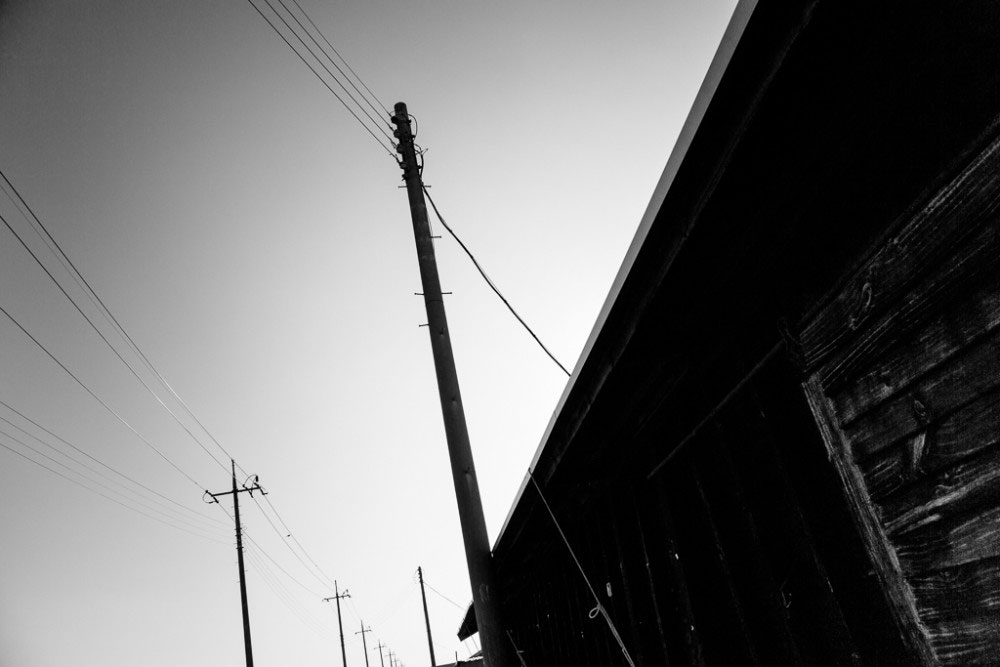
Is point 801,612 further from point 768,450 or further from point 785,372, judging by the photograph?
point 785,372

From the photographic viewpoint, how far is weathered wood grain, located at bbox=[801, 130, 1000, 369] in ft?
4.00

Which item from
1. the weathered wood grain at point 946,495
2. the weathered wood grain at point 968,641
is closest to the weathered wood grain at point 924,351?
the weathered wood grain at point 946,495

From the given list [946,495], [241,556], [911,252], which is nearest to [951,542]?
[946,495]

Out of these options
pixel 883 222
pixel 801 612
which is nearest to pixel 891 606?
pixel 801 612

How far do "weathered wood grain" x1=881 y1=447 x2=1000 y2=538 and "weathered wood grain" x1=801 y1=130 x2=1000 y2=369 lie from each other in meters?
0.46

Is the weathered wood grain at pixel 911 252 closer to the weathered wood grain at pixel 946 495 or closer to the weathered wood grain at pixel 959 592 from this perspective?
the weathered wood grain at pixel 946 495

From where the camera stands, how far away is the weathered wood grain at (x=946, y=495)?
3.96 feet

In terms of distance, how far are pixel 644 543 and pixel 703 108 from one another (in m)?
2.51

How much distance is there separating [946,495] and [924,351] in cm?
36

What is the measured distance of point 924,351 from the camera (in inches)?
54.0

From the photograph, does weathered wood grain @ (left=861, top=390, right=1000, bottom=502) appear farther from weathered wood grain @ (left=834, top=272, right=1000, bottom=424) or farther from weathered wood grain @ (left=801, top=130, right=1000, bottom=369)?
weathered wood grain @ (left=801, top=130, right=1000, bottom=369)

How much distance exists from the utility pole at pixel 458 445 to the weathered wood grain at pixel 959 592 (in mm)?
3389

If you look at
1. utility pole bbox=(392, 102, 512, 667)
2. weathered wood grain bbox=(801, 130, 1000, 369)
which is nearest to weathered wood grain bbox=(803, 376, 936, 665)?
weathered wood grain bbox=(801, 130, 1000, 369)

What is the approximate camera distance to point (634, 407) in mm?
2830
